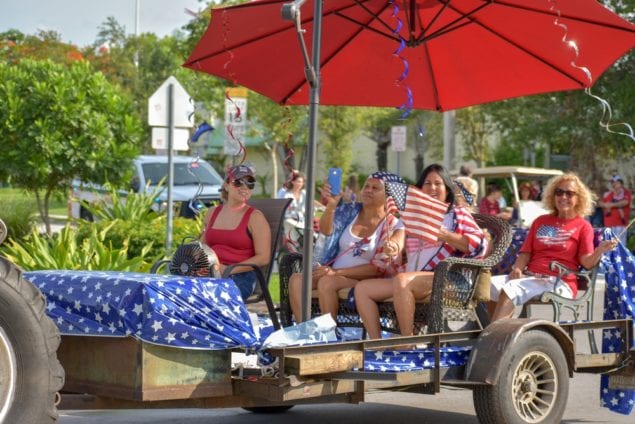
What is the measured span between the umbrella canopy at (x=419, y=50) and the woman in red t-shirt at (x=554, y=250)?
82 centimetres

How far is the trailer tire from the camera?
199 inches

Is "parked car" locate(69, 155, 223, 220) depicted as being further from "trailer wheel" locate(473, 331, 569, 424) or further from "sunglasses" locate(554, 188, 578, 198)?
"trailer wheel" locate(473, 331, 569, 424)

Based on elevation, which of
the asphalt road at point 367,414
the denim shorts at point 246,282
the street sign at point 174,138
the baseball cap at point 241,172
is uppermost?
the street sign at point 174,138

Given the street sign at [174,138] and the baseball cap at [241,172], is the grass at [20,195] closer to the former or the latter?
the street sign at [174,138]

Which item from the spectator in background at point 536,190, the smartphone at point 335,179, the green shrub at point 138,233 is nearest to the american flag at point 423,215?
the smartphone at point 335,179

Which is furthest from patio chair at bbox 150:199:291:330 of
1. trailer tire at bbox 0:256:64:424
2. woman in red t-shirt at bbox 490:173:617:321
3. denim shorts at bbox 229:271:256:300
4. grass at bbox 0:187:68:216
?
grass at bbox 0:187:68:216

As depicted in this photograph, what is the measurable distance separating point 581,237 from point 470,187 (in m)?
2.41

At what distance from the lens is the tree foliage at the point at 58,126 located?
786 inches

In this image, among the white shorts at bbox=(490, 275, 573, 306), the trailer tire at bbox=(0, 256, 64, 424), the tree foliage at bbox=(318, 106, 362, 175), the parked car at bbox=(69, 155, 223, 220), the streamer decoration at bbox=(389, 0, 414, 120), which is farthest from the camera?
the tree foliage at bbox=(318, 106, 362, 175)

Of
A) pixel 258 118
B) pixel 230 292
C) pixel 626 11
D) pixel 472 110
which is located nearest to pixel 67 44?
pixel 258 118

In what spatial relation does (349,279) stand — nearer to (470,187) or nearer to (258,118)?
(470,187)

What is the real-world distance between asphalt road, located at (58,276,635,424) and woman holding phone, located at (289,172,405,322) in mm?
825

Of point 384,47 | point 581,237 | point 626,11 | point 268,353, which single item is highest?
point 626,11

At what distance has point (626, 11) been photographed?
86.5 ft
